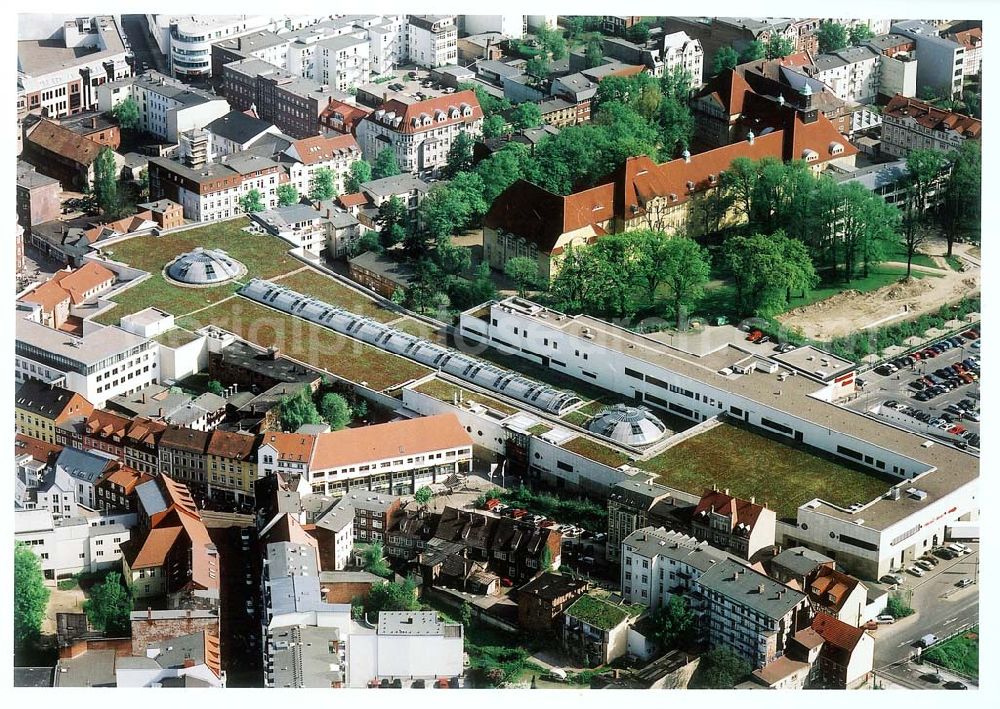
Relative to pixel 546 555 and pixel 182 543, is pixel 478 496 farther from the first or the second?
pixel 182 543

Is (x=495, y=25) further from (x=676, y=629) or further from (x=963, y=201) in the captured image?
(x=676, y=629)

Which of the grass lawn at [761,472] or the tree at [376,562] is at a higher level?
the grass lawn at [761,472]

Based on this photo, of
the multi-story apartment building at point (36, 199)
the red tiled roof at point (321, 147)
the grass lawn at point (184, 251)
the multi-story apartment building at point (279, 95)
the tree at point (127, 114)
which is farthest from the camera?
the tree at point (127, 114)

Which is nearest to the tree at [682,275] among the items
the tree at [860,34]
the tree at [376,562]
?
the tree at [376,562]

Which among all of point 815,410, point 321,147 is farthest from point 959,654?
point 321,147

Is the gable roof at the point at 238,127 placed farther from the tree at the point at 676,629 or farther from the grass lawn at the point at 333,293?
the tree at the point at 676,629

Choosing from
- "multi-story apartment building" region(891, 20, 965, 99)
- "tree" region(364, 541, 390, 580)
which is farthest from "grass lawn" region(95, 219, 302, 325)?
"multi-story apartment building" region(891, 20, 965, 99)

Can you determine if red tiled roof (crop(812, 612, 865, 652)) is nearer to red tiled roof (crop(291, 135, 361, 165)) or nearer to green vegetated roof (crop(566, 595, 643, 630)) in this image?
green vegetated roof (crop(566, 595, 643, 630))
